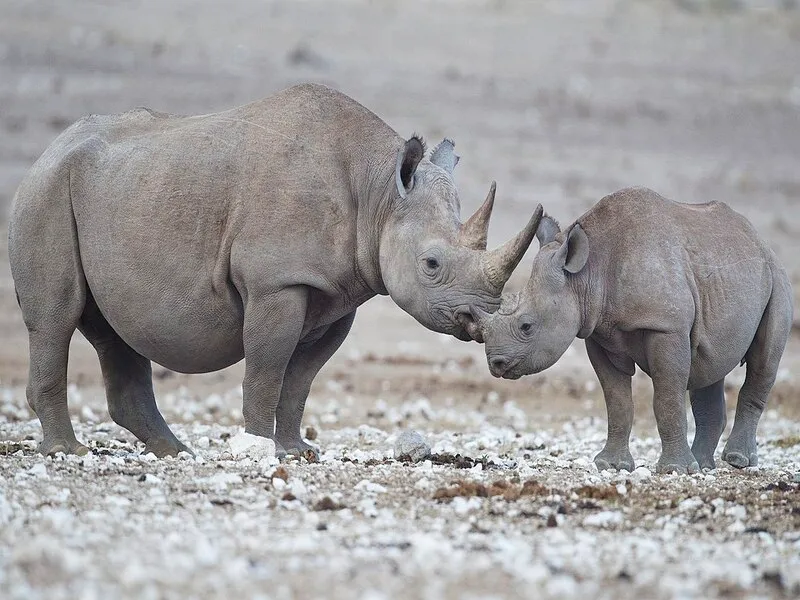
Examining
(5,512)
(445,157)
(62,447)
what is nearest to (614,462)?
(445,157)

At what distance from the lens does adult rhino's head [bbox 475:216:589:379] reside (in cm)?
1061

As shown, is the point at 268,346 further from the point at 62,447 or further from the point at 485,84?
the point at 485,84

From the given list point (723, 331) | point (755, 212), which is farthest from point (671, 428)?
point (755, 212)

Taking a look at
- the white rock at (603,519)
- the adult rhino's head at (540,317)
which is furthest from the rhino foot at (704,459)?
the white rock at (603,519)

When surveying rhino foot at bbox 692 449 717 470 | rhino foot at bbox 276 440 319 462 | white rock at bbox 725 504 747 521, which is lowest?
rhino foot at bbox 276 440 319 462

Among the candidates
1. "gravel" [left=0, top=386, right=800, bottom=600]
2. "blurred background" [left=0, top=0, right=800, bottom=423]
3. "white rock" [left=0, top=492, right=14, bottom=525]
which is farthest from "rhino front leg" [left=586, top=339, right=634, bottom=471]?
"blurred background" [left=0, top=0, right=800, bottom=423]

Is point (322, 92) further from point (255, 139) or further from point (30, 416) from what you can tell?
point (30, 416)

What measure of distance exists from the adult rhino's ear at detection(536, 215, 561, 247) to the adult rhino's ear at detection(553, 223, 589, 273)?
44 centimetres

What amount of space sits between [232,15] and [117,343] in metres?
35.1

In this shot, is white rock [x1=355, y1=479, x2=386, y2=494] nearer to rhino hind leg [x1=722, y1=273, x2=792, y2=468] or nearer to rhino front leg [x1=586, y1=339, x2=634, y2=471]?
rhino front leg [x1=586, y1=339, x2=634, y2=471]

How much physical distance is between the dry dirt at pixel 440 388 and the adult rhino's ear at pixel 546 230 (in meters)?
1.77

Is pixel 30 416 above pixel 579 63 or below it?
below

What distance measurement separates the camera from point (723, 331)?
37.1 feet

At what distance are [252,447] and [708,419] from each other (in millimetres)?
4084
